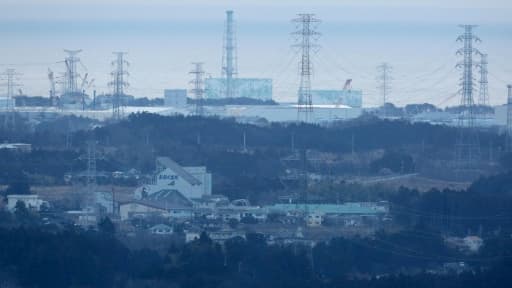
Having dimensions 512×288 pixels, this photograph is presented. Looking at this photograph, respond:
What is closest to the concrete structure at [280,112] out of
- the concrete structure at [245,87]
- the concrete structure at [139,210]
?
the concrete structure at [245,87]

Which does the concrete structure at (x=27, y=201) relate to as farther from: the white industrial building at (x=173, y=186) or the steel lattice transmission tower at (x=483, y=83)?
the steel lattice transmission tower at (x=483, y=83)

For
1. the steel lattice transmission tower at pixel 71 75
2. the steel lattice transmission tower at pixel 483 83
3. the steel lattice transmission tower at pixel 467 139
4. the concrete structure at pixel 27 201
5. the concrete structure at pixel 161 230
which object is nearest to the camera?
the concrete structure at pixel 161 230

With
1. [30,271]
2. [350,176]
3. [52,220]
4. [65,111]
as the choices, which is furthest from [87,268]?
[65,111]

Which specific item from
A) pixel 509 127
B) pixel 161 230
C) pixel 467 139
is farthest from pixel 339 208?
pixel 509 127

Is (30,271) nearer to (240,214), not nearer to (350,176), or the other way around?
(240,214)

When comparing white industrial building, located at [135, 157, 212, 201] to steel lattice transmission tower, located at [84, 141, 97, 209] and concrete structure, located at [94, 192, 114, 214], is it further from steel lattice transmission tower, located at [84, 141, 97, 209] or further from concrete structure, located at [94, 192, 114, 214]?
concrete structure, located at [94, 192, 114, 214]

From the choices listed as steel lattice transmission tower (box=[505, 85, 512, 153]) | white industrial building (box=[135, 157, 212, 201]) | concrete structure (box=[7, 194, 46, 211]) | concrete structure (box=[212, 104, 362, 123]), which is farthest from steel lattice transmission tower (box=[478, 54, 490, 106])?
concrete structure (box=[7, 194, 46, 211])

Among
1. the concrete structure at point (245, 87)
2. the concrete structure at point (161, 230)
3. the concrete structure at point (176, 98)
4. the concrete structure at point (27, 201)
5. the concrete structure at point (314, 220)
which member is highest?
the concrete structure at point (245, 87)
